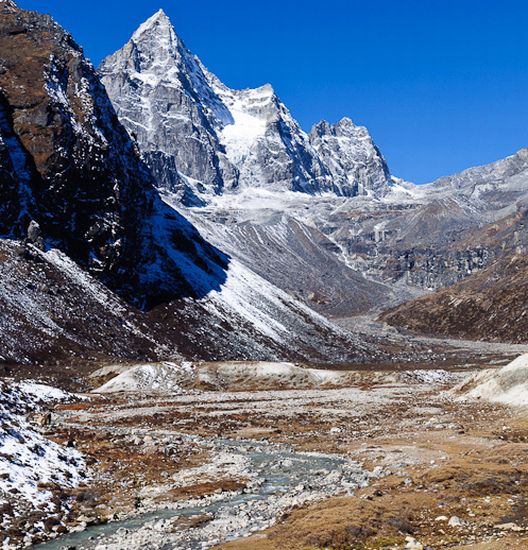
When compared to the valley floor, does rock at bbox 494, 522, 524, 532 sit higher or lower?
higher

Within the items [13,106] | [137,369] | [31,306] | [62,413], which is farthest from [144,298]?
[62,413]

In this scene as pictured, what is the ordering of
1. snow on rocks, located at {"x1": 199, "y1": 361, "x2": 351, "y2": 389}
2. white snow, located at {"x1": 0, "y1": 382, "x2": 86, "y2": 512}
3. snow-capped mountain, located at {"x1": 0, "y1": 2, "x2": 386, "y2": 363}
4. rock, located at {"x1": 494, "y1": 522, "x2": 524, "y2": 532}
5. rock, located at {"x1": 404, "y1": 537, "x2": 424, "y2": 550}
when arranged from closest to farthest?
rock, located at {"x1": 404, "y1": 537, "x2": 424, "y2": 550} < rock, located at {"x1": 494, "y1": 522, "x2": 524, "y2": 532} < white snow, located at {"x1": 0, "y1": 382, "x2": 86, "y2": 512} < snow on rocks, located at {"x1": 199, "y1": 361, "x2": 351, "y2": 389} < snow-capped mountain, located at {"x1": 0, "y1": 2, "x2": 386, "y2": 363}

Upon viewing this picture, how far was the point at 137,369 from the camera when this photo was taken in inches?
4235

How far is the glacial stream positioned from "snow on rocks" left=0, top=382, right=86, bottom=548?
11.4ft

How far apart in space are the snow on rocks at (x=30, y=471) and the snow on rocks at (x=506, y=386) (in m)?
46.5

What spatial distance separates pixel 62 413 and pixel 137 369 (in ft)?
120

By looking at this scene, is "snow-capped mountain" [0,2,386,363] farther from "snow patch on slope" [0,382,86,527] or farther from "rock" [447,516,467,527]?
"rock" [447,516,467,527]

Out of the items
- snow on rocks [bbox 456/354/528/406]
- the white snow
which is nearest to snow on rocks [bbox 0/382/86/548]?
the white snow

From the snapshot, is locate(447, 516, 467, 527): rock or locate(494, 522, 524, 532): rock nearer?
locate(494, 522, 524, 532): rock

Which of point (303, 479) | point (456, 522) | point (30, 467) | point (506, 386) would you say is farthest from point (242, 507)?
point (506, 386)

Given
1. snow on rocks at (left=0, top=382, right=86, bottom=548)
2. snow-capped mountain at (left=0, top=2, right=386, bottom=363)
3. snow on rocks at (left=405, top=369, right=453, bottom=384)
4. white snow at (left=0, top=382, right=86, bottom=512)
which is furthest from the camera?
snow-capped mountain at (left=0, top=2, right=386, bottom=363)

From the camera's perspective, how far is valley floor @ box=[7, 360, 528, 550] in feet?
82.2

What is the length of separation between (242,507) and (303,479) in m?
7.72

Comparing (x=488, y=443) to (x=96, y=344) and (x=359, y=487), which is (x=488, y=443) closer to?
(x=359, y=487)
